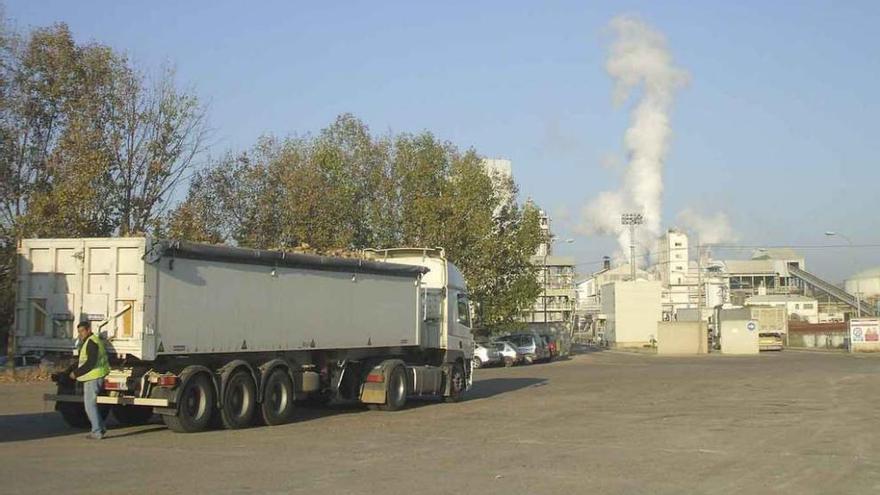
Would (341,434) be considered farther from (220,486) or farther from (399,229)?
(399,229)

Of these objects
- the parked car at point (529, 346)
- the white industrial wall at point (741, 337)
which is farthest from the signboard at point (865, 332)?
the parked car at point (529, 346)

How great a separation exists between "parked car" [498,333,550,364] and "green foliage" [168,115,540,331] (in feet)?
5.33

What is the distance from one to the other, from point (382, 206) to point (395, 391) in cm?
2855

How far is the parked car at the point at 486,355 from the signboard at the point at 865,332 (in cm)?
3244

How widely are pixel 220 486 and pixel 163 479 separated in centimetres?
86

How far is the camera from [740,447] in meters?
14.3

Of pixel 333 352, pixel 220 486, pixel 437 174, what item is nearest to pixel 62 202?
pixel 333 352

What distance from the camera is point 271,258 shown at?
17.4 metres

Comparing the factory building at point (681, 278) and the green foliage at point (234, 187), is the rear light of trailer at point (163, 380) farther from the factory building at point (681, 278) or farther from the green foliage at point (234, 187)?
the factory building at point (681, 278)

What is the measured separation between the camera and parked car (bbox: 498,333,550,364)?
52.0 m

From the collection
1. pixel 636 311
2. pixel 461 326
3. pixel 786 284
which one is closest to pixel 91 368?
pixel 461 326

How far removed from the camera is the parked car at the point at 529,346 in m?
52.0

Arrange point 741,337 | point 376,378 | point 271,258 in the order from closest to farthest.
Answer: point 271,258
point 376,378
point 741,337

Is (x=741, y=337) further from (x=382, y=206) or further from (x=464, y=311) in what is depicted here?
(x=464, y=311)
